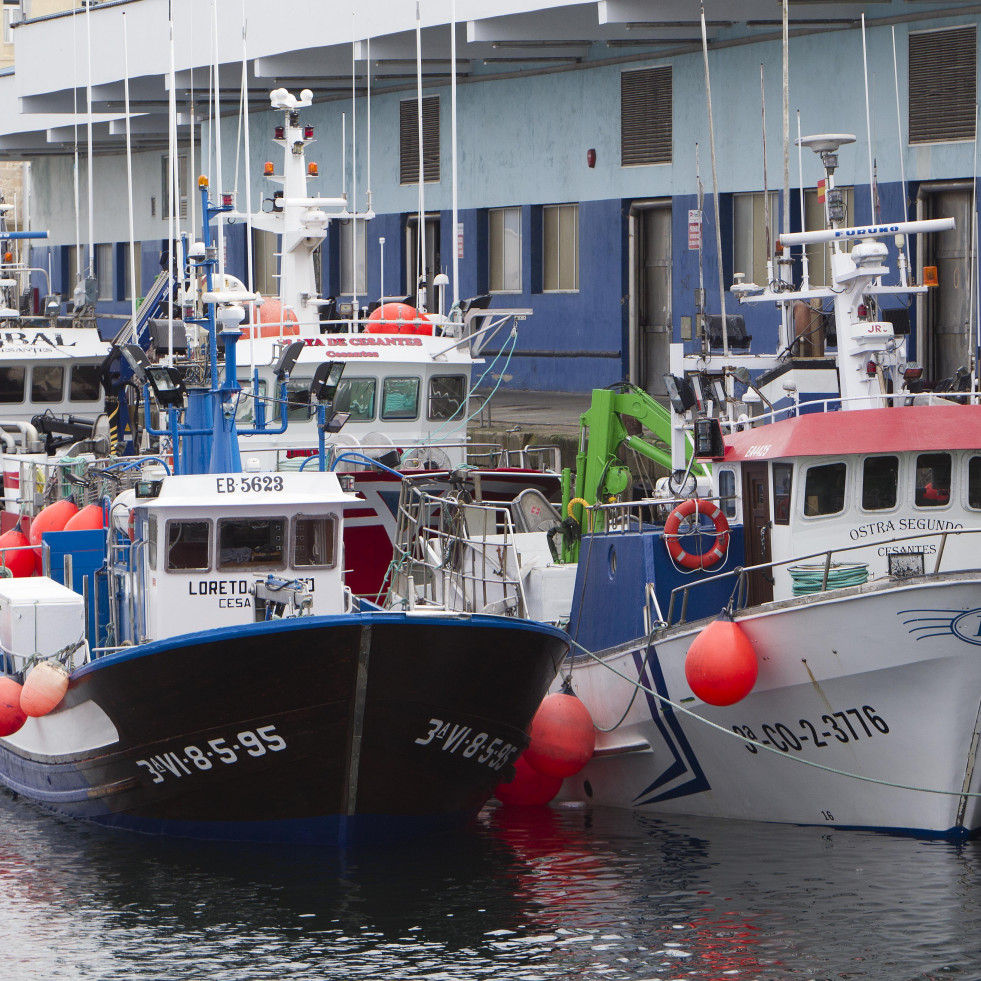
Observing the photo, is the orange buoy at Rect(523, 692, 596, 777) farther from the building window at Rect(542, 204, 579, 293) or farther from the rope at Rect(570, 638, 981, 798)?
the building window at Rect(542, 204, 579, 293)

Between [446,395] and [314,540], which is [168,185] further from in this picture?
[314,540]

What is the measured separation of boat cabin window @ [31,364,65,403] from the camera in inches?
825

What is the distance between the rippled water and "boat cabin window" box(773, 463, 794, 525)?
6.57 feet

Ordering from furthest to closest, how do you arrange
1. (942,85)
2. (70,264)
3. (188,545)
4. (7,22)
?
(7,22), (70,264), (942,85), (188,545)

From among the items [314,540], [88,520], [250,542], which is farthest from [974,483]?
[88,520]

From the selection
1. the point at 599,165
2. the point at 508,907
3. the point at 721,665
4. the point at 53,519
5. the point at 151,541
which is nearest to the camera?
the point at 508,907

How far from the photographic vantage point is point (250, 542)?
11.8 metres

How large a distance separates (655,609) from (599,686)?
110cm

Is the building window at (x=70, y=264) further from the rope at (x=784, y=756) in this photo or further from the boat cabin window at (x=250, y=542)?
the rope at (x=784, y=756)

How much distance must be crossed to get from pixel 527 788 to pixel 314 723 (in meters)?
2.48

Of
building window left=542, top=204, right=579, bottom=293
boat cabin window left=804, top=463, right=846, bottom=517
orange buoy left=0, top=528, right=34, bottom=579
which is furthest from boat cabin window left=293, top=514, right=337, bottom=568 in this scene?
building window left=542, top=204, right=579, bottom=293

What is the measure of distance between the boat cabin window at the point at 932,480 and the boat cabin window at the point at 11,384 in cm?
1225

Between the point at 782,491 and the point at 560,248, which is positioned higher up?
the point at 560,248

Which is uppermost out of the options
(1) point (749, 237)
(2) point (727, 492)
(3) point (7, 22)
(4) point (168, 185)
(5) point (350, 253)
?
(3) point (7, 22)
